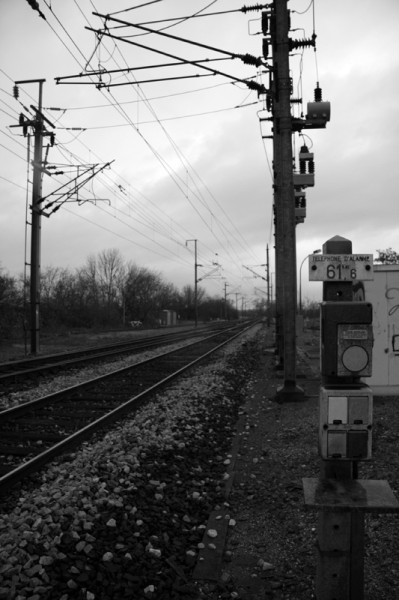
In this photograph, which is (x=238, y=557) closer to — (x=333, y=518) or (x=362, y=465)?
(x=333, y=518)

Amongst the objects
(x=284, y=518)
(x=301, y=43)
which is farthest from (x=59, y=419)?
(x=301, y=43)

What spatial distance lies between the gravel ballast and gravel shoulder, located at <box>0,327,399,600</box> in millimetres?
10

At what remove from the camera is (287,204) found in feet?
31.4

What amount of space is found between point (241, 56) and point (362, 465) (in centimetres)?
683

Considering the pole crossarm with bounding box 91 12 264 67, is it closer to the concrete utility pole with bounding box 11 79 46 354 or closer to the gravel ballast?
the gravel ballast

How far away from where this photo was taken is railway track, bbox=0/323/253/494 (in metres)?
5.66

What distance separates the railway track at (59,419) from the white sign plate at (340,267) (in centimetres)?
364

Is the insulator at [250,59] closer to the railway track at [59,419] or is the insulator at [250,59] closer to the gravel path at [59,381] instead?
the railway track at [59,419]

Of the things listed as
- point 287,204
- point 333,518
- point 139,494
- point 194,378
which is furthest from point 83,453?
point 194,378

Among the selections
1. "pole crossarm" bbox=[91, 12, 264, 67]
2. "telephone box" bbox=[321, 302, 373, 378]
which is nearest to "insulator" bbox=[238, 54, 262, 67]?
"pole crossarm" bbox=[91, 12, 264, 67]

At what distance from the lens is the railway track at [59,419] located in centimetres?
566

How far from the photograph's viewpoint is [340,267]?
283cm

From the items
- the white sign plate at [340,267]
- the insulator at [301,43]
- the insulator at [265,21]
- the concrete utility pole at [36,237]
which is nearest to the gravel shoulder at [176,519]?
the white sign plate at [340,267]

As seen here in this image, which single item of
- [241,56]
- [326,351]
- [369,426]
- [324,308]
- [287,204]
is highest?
[241,56]
